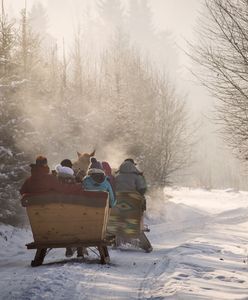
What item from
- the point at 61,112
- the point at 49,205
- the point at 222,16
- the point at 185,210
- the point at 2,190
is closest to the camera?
the point at 49,205

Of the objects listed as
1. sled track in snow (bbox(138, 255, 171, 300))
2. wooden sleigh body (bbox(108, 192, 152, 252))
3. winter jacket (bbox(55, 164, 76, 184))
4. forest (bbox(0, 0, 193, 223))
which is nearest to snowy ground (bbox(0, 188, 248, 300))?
sled track in snow (bbox(138, 255, 171, 300))

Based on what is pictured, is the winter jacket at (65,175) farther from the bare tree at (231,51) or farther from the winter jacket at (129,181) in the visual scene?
the bare tree at (231,51)

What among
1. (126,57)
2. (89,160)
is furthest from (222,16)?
(126,57)

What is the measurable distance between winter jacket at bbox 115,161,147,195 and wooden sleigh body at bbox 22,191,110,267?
11.6 ft

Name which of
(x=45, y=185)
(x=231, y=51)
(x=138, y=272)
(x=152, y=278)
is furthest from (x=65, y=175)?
(x=231, y=51)

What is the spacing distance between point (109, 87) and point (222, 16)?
17.1 metres

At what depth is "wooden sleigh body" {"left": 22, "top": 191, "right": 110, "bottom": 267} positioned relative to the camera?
29.4 feet

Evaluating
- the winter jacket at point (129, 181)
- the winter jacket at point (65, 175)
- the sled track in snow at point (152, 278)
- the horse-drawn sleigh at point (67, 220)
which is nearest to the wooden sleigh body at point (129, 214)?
the winter jacket at point (129, 181)

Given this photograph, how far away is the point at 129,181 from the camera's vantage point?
1273 cm

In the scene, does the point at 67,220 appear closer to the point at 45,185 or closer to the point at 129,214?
the point at 45,185

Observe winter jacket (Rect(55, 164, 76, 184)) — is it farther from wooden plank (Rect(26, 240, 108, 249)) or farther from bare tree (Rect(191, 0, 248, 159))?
bare tree (Rect(191, 0, 248, 159))

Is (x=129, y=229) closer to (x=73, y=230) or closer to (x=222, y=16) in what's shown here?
(x=73, y=230)

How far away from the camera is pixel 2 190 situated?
14.5 metres

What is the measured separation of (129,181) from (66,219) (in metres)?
3.86
